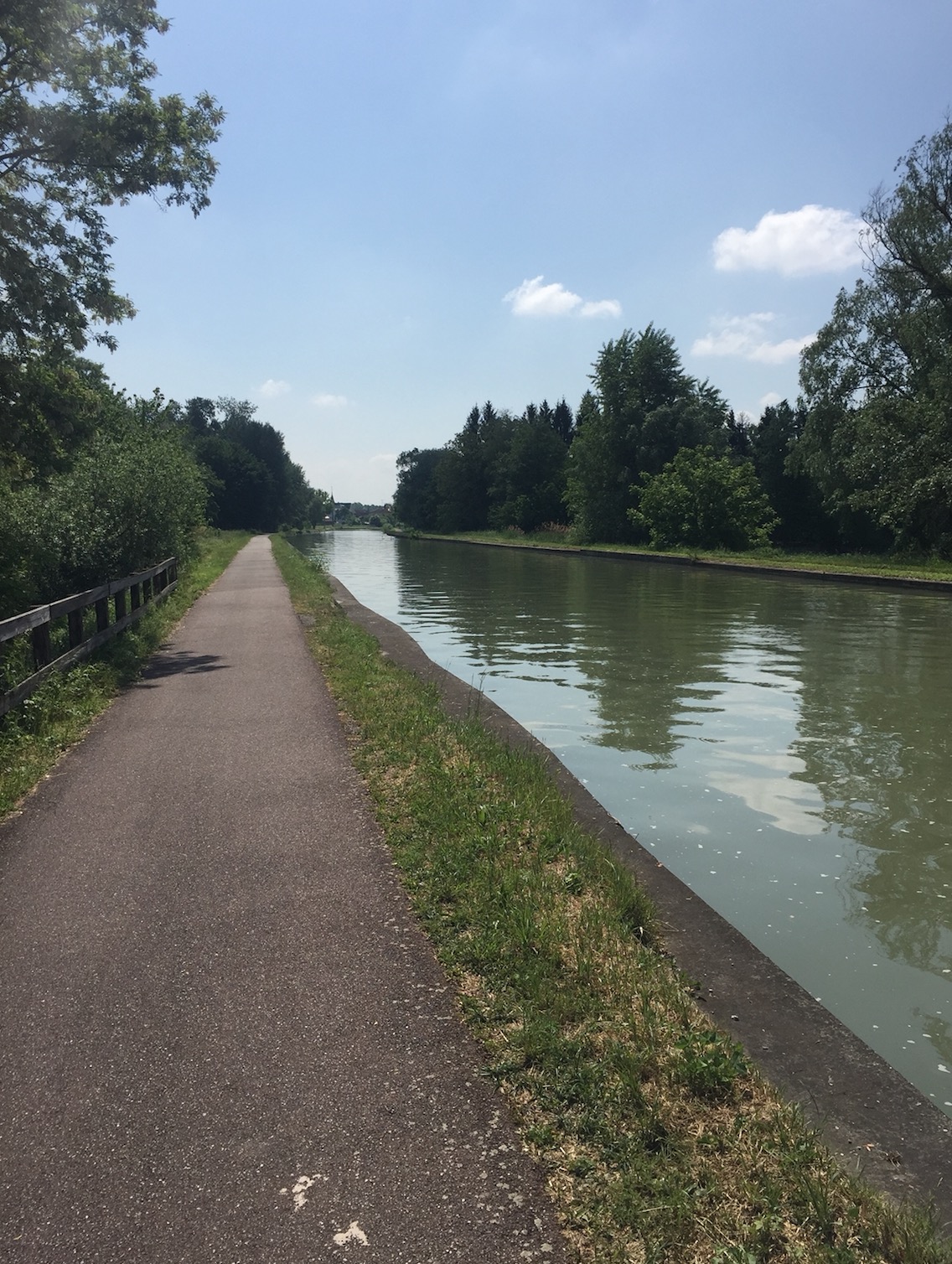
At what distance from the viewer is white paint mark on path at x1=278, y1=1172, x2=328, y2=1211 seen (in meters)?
2.57

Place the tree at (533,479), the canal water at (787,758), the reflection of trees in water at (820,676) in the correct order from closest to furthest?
the canal water at (787,758), the reflection of trees in water at (820,676), the tree at (533,479)

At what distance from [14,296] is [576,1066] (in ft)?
49.6

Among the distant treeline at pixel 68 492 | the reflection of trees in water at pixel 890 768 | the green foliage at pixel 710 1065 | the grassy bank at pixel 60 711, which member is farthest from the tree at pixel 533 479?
the green foliage at pixel 710 1065

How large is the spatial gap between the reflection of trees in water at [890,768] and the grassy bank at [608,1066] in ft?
5.47

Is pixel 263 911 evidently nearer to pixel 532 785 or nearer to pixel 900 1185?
pixel 532 785

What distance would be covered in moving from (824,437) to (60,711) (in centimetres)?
3923

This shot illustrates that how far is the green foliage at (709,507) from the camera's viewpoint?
4341 cm

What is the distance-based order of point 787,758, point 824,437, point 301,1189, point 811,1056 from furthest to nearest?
point 824,437, point 787,758, point 811,1056, point 301,1189

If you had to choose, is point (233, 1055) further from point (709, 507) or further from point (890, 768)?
point (709, 507)

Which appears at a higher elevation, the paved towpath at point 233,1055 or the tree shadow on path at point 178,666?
the tree shadow on path at point 178,666

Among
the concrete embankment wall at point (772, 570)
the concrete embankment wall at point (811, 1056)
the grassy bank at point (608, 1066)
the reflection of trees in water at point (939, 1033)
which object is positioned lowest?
the reflection of trees in water at point (939, 1033)

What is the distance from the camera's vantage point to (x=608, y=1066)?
122 inches

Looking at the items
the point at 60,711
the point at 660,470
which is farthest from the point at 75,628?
the point at 660,470

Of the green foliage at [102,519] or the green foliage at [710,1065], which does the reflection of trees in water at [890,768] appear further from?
the green foliage at [102,519]
